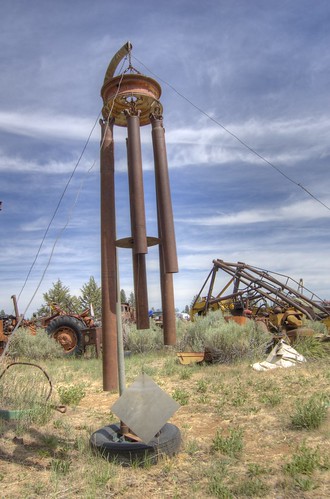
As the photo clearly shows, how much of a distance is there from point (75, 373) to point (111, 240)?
5.88 meters

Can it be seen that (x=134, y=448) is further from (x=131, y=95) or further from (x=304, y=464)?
(x=131, y=95)

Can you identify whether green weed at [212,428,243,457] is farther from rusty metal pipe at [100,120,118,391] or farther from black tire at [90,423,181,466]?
rusty metal pipe at [100,120,118,391]

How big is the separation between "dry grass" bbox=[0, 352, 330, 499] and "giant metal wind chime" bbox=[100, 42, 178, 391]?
95cm

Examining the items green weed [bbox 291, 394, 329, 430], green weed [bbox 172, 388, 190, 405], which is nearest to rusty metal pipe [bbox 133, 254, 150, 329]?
green weed [bbox 291, 394, 329, 430]

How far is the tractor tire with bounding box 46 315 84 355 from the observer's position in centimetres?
1262

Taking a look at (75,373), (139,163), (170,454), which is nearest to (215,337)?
(75,373)

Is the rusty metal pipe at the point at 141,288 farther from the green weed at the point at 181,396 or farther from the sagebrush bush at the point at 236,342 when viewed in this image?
the sagebrush bush at the point at 236,342

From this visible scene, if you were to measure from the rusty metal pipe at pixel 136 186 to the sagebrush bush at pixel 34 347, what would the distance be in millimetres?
8707

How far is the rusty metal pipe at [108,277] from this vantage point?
438 cm

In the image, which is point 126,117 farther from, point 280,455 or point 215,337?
point 215,337

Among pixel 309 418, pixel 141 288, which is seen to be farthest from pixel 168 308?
pixel 309 418

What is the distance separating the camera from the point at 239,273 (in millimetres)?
14156

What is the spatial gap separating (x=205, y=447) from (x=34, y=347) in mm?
8228

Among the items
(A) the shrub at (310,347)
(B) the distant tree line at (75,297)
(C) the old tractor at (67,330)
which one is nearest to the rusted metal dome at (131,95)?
(A) the shrub at (310,347)
